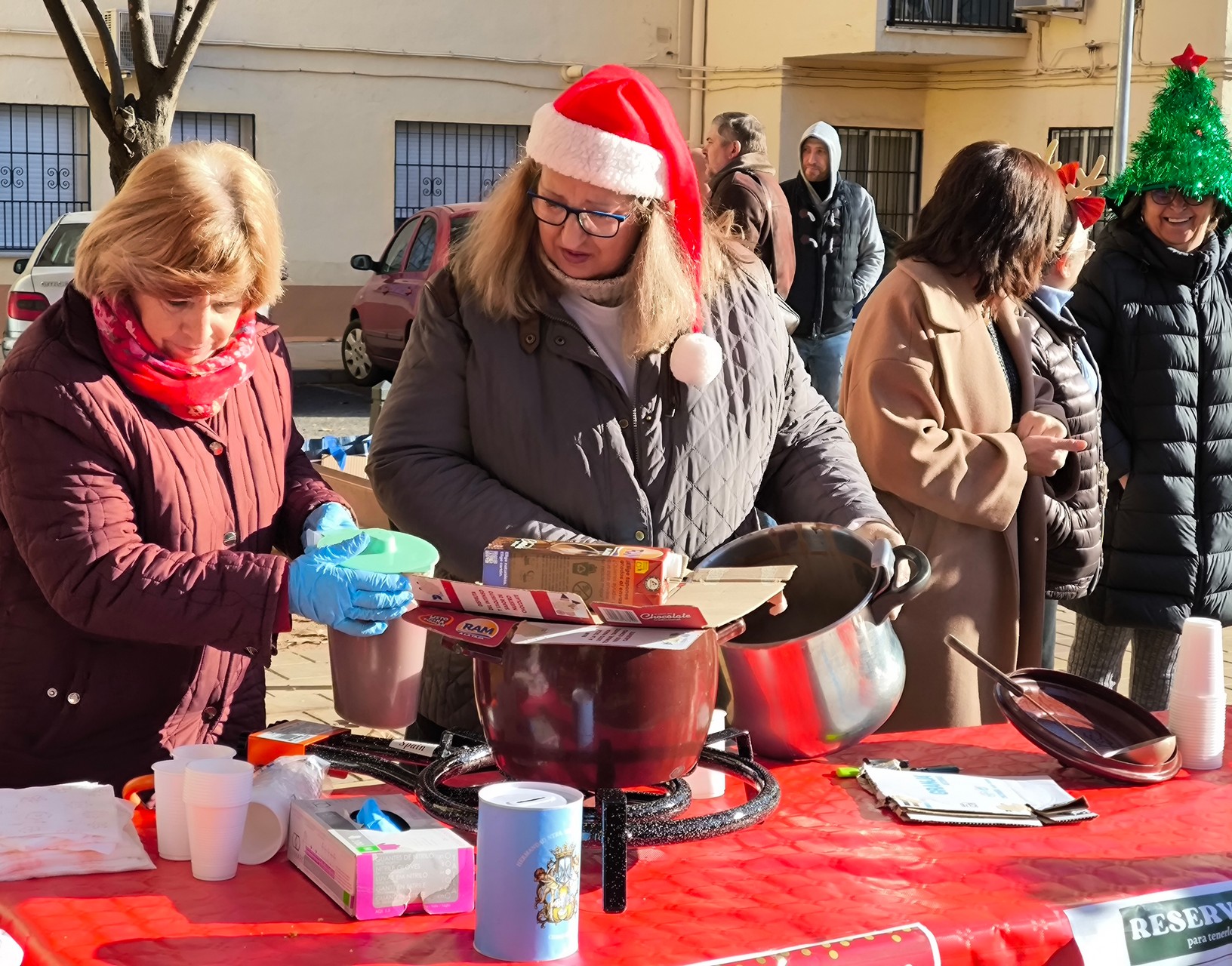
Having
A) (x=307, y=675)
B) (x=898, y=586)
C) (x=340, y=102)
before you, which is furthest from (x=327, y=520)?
(x=340, y=102)

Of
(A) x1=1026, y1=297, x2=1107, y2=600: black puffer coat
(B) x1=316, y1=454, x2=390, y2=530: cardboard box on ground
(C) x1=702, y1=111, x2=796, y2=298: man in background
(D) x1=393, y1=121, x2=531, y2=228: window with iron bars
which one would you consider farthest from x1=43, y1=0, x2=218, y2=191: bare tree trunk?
(D) x1=393, y1=121, x2=531, y2=228: window with iron bars

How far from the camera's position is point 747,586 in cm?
187

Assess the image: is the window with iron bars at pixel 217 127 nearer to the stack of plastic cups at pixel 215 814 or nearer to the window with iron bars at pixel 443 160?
the window with iron bars at pixel 443 160

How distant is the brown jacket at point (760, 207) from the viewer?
6.87 metres

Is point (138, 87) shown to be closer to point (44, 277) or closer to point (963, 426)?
point (963, 426)

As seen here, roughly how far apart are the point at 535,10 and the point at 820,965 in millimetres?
16487

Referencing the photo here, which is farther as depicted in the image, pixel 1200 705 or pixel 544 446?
pixel 544 446

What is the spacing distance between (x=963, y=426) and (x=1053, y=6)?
13926 millimetres

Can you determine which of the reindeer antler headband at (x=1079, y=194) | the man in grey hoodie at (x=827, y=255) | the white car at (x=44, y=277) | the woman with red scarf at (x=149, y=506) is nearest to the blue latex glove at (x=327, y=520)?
the woman with red scarf at (x=149, y=506)

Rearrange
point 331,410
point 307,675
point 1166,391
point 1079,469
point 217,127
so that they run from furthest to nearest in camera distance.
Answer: point 217,127
point 331,410
point 307,675
point 1166,391
point 1079,469

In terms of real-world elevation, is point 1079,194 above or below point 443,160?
below

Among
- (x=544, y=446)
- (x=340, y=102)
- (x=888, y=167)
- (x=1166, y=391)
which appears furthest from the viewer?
(x=888, y=167)

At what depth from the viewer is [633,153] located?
2.43 m

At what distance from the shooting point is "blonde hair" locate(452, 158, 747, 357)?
8.00 feet
